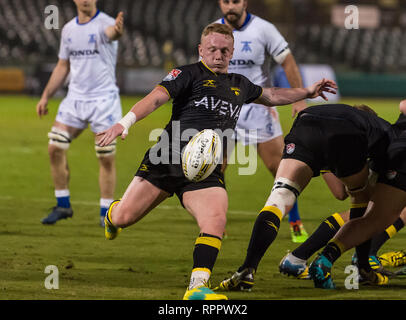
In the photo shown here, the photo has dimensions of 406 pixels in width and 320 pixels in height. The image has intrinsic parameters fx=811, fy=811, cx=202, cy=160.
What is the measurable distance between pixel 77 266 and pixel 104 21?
11.2ft

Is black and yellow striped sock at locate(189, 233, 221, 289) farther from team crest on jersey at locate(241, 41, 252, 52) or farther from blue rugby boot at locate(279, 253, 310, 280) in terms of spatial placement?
team crest on jersey at locate(241, 41, 252, 52)

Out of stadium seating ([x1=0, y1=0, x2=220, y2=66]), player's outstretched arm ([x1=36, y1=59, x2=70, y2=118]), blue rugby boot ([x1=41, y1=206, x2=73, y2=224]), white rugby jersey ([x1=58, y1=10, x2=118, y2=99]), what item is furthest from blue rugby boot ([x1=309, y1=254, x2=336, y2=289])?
stadium seating ([x1=0, y1=0, x2=220, y2=66])

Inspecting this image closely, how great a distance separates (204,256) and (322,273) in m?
0.96

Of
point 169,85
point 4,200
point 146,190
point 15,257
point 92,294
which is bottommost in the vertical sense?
point 4,200

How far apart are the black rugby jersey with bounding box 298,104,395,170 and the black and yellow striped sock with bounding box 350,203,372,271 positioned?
36cm

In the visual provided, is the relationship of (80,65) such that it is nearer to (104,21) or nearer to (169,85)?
(104,21)

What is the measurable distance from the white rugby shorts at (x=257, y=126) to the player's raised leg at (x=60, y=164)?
1.93m

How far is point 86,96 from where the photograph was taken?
29.7ft

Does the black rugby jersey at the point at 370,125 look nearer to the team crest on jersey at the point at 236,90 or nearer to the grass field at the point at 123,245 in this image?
the team crest on jersey at the point at 236,90

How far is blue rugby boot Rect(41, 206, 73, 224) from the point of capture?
28.4 feet

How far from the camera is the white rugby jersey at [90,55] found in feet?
29.5

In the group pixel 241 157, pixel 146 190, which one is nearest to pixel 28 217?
pixel 146 190
